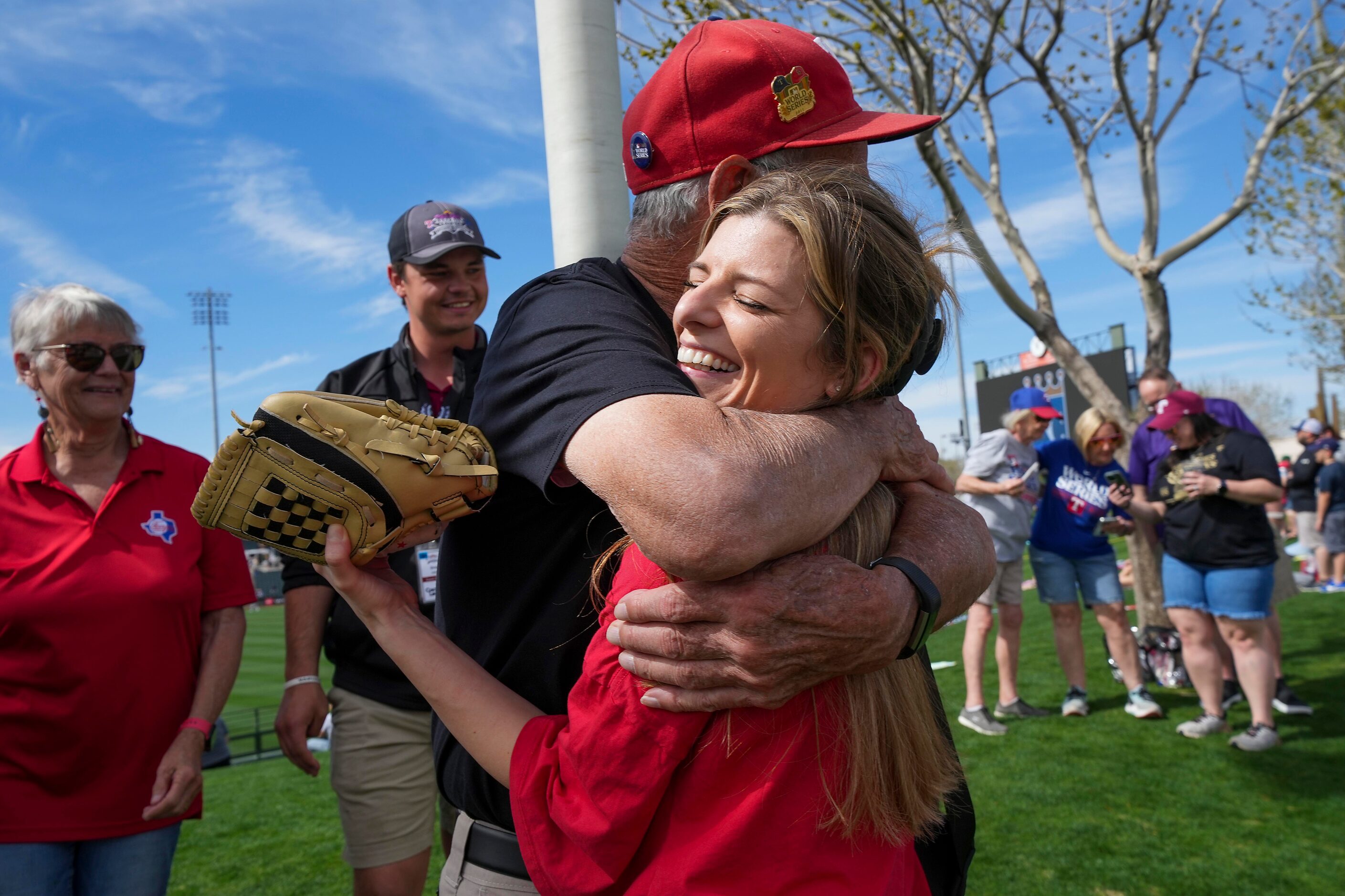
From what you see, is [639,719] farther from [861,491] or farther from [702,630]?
[861,491]

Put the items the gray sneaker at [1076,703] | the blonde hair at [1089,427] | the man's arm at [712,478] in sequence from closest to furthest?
the man's arm at [712,478], the gray sneaker at [1076,703], the blonde hair at [1089,427]

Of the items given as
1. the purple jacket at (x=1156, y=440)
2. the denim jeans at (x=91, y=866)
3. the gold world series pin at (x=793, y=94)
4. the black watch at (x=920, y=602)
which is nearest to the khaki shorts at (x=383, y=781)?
the denim jeans at (x=91, y=866)

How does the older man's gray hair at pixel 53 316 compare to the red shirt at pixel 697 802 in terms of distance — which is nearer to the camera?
the red shirt at pixel 697 802

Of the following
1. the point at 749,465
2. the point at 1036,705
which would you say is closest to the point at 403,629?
the point at 749,465

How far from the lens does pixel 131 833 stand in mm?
2812

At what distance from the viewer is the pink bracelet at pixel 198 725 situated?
2982mm

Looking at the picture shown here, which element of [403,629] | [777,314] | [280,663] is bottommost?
[280,663]

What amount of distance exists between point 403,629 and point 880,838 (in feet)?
2.72

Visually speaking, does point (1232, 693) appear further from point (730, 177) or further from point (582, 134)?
point (730, 177)

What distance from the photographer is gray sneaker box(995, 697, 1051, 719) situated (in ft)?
23.5

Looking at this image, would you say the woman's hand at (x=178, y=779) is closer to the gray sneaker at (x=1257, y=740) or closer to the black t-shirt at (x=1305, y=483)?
the gray sneaker at (x=1257, y=740)

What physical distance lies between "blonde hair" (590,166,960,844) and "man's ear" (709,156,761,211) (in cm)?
14

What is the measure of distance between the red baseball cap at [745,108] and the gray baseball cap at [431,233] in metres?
2.32

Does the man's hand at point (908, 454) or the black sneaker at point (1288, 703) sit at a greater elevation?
the man's hand at point (908, 454)
